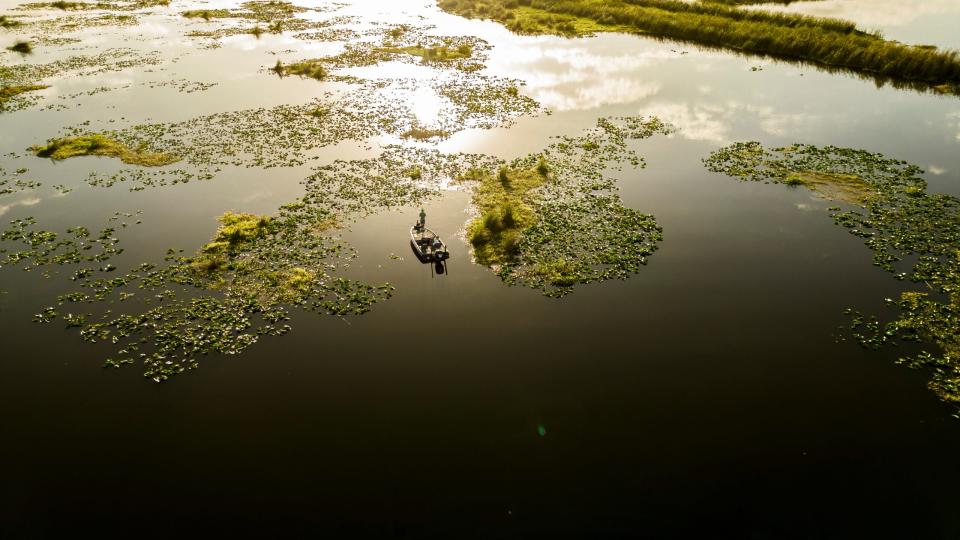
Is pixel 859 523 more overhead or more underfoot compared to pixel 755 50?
more underfoot

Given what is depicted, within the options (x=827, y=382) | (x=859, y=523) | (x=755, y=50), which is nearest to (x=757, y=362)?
(x=827, y=382)

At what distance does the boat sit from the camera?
30.2 meters

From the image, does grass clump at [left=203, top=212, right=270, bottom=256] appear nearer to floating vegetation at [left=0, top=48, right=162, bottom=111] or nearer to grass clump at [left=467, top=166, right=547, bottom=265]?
grass clump at [left=467, top=166, right=547, bottom=265]

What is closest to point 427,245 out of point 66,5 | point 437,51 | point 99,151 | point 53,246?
point 53,246

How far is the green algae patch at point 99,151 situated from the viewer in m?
42.8

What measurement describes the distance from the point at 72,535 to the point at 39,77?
71.7 meters

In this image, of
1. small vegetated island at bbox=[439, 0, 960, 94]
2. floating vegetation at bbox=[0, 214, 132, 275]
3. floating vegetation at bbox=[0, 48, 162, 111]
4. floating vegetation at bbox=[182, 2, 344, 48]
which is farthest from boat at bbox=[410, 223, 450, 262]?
floating vegetation at bbox=[182, 2, 344, 48]

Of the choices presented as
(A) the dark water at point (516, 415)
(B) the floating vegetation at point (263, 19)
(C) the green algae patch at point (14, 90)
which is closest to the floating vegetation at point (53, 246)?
(A) the dark water at point (516, 415)

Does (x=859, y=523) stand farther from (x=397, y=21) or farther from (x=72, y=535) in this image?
(x=397, y=21)

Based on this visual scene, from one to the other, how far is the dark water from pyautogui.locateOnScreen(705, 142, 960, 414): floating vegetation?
1.25 metres

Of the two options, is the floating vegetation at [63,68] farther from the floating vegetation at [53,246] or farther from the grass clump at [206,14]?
the floating vegetation at [53,246]

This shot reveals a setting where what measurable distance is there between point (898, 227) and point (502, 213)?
85.6 ft

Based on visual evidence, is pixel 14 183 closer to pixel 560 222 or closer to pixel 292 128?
pixel 292 128

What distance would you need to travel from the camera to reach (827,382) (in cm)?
2239
